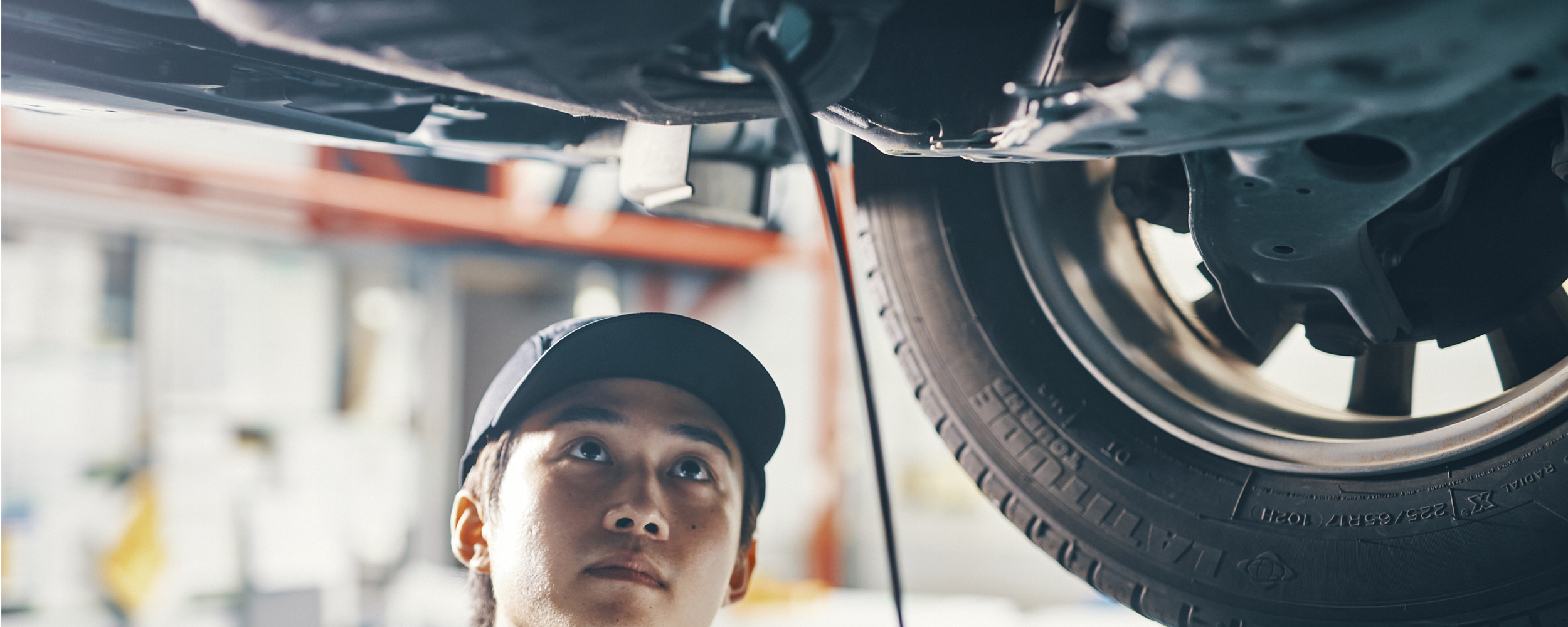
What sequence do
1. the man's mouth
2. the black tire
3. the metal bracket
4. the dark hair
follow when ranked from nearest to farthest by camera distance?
the metal bracket, the black tire, the man's mouth, the dark hair

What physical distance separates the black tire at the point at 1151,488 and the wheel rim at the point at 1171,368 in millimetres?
11

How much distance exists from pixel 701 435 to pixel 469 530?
10.0 inches

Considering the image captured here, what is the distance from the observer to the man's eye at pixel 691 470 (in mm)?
973

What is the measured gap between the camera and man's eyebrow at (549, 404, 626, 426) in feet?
3.19

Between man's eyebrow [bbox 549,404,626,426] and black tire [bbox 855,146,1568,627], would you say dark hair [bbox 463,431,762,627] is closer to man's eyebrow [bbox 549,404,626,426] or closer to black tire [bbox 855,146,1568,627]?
man's eyebrow [bbox 549,404,626,426]

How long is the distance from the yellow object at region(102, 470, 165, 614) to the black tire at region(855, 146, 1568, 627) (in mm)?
3720

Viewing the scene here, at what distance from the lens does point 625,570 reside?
0.89 meters

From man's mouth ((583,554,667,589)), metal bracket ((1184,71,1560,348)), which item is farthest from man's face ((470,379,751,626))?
metal bracket ((1184,71,1560,348))

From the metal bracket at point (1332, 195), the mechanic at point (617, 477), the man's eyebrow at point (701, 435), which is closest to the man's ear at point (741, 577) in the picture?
the mechanic at point (617, 477)

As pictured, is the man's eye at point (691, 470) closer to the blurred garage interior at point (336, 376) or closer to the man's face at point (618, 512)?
the man's face at point (618, 512)

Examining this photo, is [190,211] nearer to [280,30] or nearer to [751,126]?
[751,126]

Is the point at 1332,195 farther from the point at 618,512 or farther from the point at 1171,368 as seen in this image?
the point at 618,512

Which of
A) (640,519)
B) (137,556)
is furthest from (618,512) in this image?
(137,556)

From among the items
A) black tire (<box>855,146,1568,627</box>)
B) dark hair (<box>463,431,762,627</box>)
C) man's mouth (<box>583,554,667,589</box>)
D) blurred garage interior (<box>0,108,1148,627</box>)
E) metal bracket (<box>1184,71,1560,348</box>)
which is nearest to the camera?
metal bracket (<box>1184,71,1560,348</box>)
